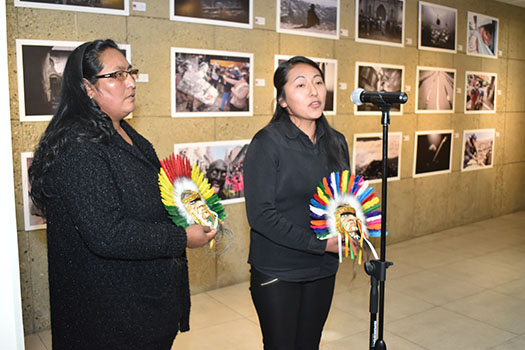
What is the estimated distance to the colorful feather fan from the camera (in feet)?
6.40

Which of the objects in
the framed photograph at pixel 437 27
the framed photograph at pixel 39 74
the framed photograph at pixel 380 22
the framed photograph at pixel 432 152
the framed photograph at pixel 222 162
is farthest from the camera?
the framed photograph at pixel 432 152

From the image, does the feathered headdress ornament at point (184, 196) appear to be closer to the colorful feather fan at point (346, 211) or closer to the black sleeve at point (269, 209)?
the black sleeve at point (269, 209)

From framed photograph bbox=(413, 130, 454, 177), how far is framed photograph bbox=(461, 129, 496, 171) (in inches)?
15.6

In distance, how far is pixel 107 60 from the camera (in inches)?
64.7

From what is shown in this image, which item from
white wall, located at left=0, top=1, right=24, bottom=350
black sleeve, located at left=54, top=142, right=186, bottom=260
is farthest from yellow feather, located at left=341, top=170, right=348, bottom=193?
white wall, located at left=0, top=1, right=24, bottom=350

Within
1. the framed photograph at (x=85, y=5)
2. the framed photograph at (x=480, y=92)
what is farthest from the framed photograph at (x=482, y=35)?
the framed photograph at (x=85, y=5)

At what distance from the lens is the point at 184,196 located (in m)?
1.80

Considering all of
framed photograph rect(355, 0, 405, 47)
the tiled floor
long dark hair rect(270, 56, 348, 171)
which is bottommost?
the tiled floor

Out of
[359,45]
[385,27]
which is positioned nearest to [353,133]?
[359,45]

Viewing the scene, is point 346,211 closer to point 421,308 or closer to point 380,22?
point 421,308

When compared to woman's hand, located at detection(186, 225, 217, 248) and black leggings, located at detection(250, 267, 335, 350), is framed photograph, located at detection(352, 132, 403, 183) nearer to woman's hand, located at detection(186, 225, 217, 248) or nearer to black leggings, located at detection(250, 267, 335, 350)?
black leggings, located at detection(250, 267, 335, 350)

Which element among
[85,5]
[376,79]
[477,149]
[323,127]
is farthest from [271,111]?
[477,149]

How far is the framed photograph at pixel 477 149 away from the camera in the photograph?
7.27 metres

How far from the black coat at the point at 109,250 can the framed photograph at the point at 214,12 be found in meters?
2.84
